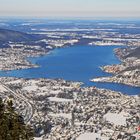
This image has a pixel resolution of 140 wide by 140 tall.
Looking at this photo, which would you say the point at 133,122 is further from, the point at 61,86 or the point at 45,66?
the point at 45,66

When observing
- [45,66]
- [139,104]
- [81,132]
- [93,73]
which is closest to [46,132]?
[81,132]

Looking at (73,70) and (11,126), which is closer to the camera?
(11,126)

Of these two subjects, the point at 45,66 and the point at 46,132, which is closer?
the point at 46,132

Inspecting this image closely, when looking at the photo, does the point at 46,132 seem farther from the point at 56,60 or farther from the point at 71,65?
the point at 56,60

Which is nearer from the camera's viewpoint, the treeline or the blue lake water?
the treeline

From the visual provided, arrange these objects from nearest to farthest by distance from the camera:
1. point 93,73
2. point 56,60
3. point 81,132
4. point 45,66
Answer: point 81,132 < point 93,73 < point 45,66 < point 56,60

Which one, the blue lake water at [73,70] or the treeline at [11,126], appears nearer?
the treeline at [11,126]

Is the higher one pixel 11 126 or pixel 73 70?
pixel 11 126

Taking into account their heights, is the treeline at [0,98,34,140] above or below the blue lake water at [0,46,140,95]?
above

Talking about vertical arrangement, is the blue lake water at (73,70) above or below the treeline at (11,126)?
below

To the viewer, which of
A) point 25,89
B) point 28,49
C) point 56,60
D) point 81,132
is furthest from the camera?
point 28,49
